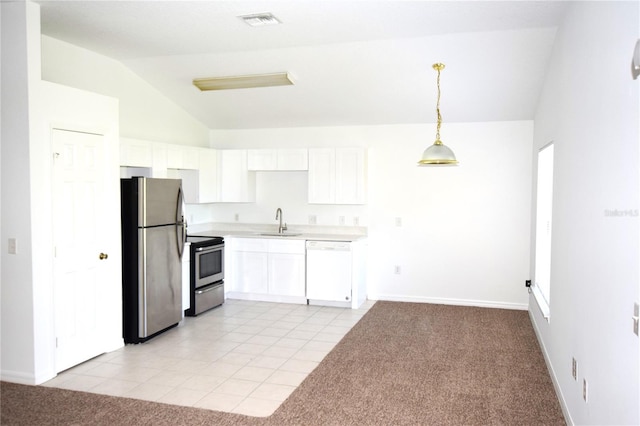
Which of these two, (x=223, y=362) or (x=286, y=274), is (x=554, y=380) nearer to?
(x=223, y=362)

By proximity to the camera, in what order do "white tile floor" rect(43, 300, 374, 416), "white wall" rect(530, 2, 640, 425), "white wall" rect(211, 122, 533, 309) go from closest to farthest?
1. "white wall" rect(530, 2, 640, 425)
2. "white tile floor" rect(43, 300, 374, 416)
3. "white wall" rect(211, 122, 533, 309)

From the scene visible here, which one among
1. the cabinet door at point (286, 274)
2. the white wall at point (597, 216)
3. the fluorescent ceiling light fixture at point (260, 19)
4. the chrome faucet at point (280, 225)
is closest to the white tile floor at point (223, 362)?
the cabinet door at point (286, 274)

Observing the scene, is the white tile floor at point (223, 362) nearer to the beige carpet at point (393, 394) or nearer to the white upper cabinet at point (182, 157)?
the beige carpet at point (393, 394)

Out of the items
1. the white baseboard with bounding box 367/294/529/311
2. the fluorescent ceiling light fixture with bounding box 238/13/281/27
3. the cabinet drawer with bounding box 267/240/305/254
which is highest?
the fluorescent ceiling light fixture with bounding box 238/13/281/27

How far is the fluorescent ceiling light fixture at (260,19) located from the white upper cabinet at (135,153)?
198 cm

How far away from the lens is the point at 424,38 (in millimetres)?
4527

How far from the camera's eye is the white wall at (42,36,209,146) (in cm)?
469

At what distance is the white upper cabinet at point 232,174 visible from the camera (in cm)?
701

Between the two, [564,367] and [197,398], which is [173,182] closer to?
[197,398]

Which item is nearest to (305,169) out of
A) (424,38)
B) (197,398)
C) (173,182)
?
(173,182)

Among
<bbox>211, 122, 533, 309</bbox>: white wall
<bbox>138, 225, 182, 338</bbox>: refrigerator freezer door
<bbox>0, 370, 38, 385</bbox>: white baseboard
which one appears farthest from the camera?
<bbox>211, 122, 533, 309</bbox>: white wall

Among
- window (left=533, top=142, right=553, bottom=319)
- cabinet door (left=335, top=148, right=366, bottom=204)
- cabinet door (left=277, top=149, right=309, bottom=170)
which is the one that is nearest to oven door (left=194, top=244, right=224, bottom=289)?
cabinet door (left=277, top=149, right=309, bottom=170)

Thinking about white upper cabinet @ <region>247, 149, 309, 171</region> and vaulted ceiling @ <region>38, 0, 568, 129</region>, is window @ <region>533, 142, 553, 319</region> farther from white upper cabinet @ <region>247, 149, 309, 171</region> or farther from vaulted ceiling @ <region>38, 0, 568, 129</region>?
white upper cabinet @ <region>247, 149, 309, 171</region>

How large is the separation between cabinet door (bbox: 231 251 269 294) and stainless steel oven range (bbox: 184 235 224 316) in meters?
0.38
